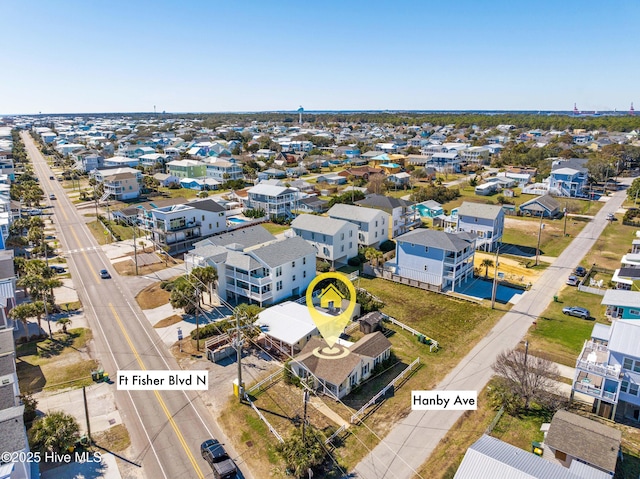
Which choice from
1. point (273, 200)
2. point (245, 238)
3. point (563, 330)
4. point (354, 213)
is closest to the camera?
point (563, 330)

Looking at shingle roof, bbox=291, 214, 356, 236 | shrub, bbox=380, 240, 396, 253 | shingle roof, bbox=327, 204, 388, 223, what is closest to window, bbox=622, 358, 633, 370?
shingle roof, bbox=291, 214, 356, 236

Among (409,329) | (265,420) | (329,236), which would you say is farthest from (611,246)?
(265,420)

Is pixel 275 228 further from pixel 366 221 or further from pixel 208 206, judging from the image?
pixel 366 221

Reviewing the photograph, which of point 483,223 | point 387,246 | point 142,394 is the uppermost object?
point 483,223

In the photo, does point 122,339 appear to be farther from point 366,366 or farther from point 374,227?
point 374,227

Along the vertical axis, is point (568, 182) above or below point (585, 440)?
above

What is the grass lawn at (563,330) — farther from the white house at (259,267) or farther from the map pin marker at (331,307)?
the white house at (259,267)

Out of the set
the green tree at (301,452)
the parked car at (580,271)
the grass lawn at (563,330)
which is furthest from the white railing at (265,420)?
the parked car at (580,271)
